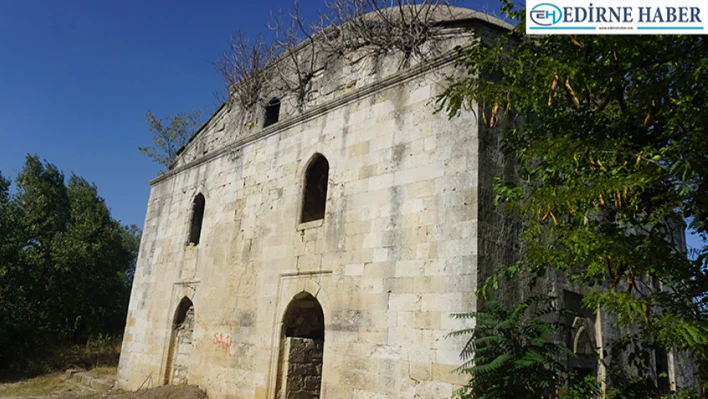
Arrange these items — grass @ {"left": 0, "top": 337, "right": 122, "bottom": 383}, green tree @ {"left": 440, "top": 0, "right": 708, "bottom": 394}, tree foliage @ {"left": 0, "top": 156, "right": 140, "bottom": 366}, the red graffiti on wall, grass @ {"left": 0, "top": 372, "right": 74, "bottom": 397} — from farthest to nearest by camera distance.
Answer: tree foliage @ {"left": 0, "top": 156, "right": 140, "bottom": 366}, grass @ {"left": 0, "top": 337, "right": 122, "bottom": 383}, grass @ {"left": 0, "top": 372, "right": 74, "bottom": 397}, the red graffiti on wall, green tree @ {"left": 440, "top": 0, "right": 708, "bottom": 394}

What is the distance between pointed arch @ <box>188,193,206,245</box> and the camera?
1152cm

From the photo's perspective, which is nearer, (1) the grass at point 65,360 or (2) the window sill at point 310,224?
(2) the window sill at point 310,224

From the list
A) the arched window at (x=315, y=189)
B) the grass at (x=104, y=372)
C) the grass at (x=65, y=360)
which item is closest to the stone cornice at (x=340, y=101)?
the arched window at (x=315, y=189)

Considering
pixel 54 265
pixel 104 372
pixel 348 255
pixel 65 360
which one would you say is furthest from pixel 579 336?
pixel 54 265

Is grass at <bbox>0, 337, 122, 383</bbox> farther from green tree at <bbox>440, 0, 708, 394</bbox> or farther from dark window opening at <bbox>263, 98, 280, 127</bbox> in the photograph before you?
green tree at <bbox>440, 0, 708, 394</bbox>

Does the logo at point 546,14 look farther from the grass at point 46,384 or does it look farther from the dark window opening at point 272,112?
the grass at point 46,384

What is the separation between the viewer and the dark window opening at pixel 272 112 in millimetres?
10508

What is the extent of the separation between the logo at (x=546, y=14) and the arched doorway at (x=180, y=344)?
9.03 meters

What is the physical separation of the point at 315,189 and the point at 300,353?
2.77 metres

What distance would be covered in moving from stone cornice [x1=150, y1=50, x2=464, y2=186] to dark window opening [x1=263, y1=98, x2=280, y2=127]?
1.72 ft

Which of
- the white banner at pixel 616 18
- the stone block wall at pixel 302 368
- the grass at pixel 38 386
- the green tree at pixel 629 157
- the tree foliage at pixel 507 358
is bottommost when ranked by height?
the grass at pixel 38 386

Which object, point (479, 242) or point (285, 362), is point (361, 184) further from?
point (285, 362)

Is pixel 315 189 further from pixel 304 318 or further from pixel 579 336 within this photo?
pixel 579 336

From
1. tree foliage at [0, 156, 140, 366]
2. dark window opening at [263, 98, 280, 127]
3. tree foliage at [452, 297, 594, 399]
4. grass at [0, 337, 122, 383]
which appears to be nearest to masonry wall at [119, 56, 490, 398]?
tree foliage at [452, 297, 594, 399]
